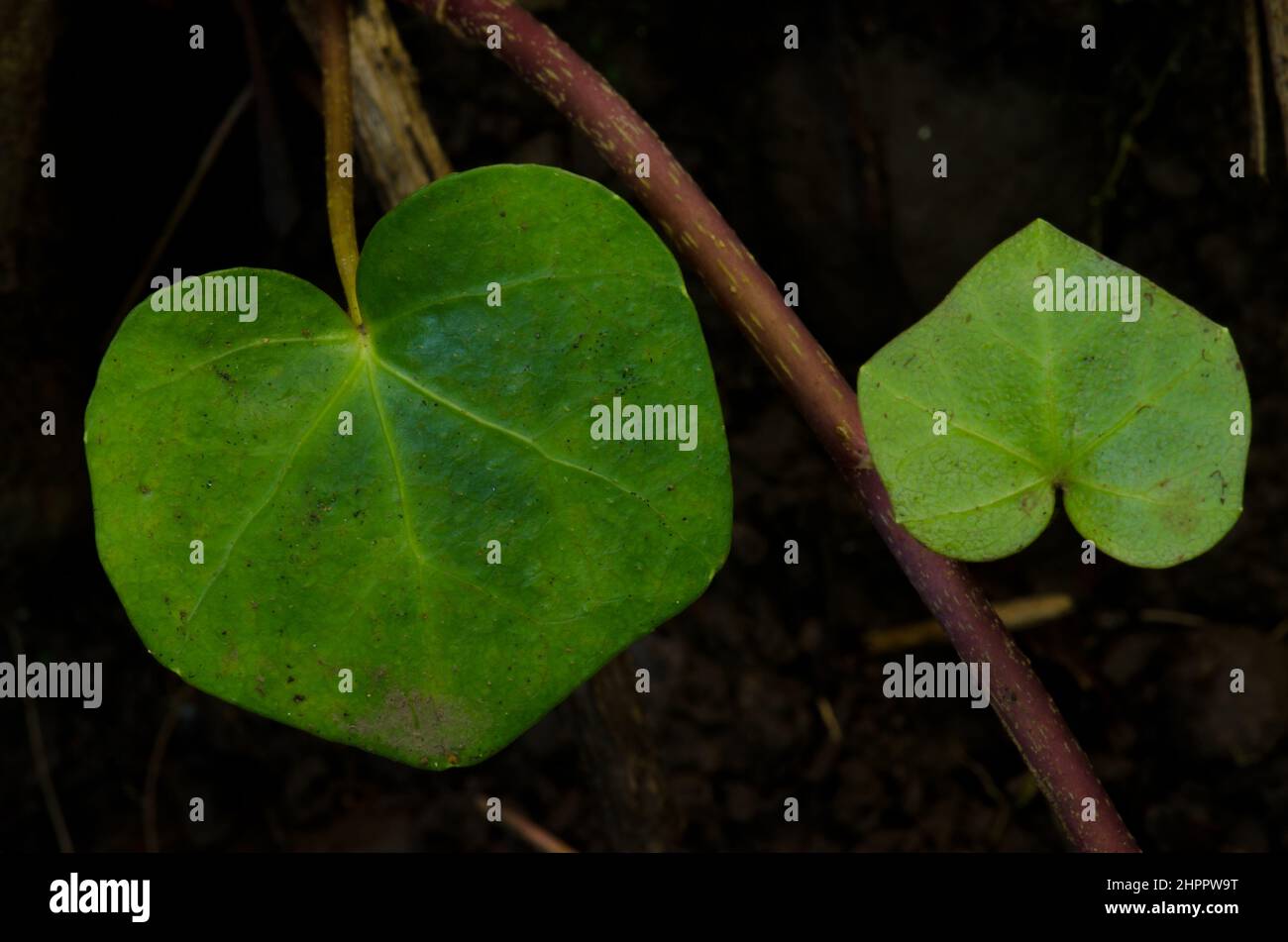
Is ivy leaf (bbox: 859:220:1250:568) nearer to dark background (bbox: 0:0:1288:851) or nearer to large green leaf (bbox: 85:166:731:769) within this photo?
large green leaf (bbox: 85:166:731:769)

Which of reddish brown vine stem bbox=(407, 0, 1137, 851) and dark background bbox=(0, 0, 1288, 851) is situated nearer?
reddish brown vine stem bbox=(407, 0, 1137, 851)

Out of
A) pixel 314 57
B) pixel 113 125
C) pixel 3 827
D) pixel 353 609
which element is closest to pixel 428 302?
pixel 353 609

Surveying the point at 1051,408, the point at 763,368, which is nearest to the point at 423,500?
the point at 1051,408

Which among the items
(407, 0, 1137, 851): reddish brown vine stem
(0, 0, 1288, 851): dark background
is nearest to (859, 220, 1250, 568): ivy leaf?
(407, 0, 1137, 851): reddish brown vine stem

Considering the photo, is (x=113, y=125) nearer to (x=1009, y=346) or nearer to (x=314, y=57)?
(x=314, y=57)

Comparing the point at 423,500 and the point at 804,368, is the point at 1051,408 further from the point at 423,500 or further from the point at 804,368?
the point at 423,500

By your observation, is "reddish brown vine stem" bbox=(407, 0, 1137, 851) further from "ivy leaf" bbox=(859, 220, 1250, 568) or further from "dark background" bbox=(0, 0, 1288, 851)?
"dark background" bbox=(0, 0, 1288, 851)
